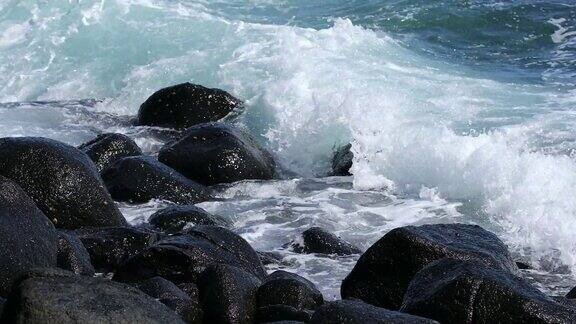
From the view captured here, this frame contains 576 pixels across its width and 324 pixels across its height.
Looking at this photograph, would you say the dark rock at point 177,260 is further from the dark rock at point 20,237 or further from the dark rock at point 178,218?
the dark rock at point 178,218

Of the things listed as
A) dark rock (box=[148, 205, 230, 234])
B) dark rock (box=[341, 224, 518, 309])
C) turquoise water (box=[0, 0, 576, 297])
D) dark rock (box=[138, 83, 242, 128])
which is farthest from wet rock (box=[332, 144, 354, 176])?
dark rock (box=[341, 224, 518, 309])

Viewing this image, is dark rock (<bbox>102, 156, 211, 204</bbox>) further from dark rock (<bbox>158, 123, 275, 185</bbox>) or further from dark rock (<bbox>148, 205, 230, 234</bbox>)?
dark rock (<bbox>148, 205, 230, 234</bbox>)

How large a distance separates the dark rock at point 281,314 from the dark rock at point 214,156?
4.26 metres

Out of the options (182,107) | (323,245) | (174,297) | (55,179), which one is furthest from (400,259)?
(182,107)

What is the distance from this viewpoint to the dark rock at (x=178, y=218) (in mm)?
8266

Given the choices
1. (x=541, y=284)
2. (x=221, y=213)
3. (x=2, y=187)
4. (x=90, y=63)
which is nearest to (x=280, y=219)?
(x=221, y=213)

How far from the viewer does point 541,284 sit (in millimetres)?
7867

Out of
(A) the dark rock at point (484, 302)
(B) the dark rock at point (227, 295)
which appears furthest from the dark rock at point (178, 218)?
(A) the dark rock at point (484, 302)

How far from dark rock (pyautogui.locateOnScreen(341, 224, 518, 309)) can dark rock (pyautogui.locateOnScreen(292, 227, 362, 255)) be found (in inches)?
55.5

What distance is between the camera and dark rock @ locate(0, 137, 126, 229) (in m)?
7.61

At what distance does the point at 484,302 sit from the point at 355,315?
2.81 feet

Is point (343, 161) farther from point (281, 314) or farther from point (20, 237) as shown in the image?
point (20, 237)

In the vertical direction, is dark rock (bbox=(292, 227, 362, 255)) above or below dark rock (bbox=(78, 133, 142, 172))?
below

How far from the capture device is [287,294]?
622cm
